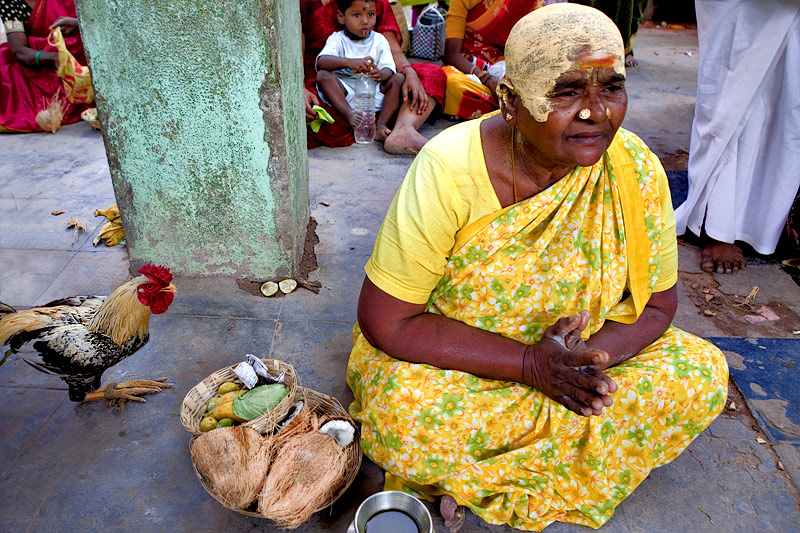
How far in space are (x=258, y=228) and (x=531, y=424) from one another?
169 cm

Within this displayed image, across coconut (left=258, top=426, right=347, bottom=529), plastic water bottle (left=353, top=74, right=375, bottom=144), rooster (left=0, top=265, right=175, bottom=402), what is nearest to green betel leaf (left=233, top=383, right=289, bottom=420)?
coconut (left=258, top=426, right=347, bottom=529)

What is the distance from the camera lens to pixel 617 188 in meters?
1.88

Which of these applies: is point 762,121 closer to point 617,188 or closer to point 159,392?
Answer: point 617,188

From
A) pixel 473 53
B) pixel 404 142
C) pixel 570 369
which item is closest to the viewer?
pixel 570 369

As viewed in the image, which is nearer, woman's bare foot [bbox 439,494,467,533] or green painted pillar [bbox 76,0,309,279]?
woman's bare foot [bbox 439,494,467,533]

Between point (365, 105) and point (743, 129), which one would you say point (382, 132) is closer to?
point (365, 105)

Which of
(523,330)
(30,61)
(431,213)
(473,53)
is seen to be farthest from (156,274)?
(30,61)

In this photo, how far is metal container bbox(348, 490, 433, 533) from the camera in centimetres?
176

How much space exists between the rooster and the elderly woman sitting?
92cm

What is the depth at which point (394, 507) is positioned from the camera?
71.4 inches

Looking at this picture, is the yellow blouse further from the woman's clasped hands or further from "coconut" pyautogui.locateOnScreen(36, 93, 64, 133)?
"coconut" pyautogui.locateOnScreen(36, 93, 64, 133)

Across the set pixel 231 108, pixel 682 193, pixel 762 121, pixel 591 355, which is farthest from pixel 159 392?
pixel 682 193

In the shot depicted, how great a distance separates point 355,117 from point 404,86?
514 mm

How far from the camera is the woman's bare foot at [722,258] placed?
11.3 ft
